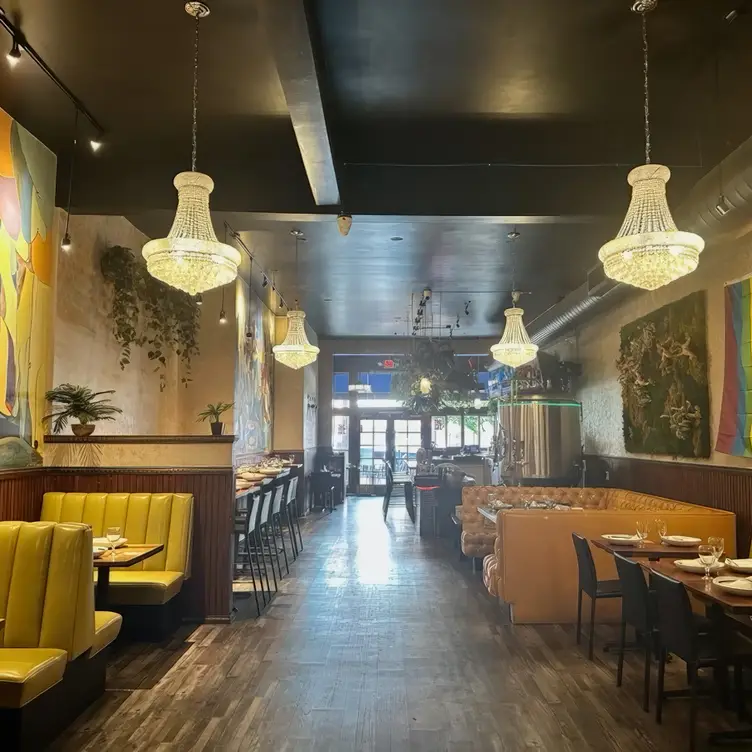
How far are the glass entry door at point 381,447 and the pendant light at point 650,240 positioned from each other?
42.0 ft

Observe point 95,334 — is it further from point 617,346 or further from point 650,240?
point 617,346

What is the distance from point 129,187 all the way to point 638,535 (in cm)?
507

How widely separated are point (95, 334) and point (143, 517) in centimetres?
202

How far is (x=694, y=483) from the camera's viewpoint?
6395 mm

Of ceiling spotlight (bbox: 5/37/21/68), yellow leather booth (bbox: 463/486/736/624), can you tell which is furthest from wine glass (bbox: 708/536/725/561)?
ceiling spotlight (bbox: 5/37/21/68)

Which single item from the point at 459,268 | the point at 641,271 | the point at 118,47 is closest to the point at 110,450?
the point at 118,47

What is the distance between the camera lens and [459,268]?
351 inches

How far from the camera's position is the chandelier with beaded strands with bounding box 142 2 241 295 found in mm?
4152

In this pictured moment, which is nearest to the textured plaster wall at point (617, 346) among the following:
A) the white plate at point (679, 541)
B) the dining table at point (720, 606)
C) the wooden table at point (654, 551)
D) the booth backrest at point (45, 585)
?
the white plate at point (679, 541)

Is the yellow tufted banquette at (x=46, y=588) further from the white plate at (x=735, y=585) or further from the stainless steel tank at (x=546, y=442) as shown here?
the stainless steel tank at (x=546, y=442)

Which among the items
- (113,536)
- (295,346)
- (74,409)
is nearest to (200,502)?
(113,536)

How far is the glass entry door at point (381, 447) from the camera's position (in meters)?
16.5

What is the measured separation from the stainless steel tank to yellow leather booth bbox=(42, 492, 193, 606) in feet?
20.2

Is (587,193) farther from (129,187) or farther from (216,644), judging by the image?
(216,644)
